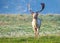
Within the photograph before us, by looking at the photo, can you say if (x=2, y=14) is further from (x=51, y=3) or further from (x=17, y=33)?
(x=51, y=3)

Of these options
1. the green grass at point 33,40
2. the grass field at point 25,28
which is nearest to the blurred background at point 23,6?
the grass field at point 25,28

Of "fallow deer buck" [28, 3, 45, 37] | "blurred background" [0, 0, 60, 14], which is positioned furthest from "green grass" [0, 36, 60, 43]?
"blurred background" [0, 0, 60, 14]

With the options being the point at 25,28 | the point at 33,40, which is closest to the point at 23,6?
the point at 25,28

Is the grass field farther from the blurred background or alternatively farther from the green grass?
the blurred background

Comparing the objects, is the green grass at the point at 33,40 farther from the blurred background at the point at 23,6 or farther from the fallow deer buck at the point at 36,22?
the blurred background at the point at 23,6

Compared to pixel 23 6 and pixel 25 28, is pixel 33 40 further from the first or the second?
pixel 23 6

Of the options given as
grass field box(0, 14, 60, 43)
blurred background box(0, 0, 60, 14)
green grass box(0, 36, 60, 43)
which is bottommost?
green grass box(0, 36, 60, 43)

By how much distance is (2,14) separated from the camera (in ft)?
17.5

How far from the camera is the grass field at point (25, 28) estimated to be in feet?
16.5

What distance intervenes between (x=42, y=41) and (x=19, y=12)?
123 centimetres

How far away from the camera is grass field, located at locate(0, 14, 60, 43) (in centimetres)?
503

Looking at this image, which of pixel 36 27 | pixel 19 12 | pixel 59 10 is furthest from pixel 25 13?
pixel 59 10

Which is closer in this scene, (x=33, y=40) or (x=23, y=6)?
(x=33, y=40)

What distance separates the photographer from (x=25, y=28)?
5.22 meters
